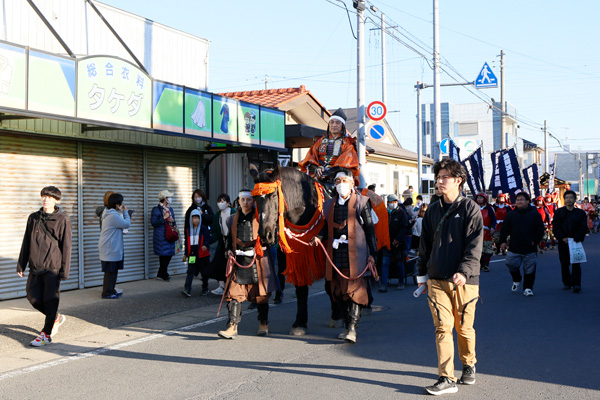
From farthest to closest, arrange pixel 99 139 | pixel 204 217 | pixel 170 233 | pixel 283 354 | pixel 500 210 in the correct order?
pixel 500 210 → pixel 170 233 → pixel 99 139 → pixel 204 217 → pixel 283 354

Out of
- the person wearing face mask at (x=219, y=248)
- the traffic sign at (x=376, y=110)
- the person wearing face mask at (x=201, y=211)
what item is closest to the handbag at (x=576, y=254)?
the traffic sign at (x=376, y=110)

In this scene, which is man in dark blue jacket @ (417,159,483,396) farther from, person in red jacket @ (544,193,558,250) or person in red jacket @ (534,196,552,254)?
person in red jacket @ (544,193,558,250)

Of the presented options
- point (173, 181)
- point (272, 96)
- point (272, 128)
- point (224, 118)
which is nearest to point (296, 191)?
point (224, 118)

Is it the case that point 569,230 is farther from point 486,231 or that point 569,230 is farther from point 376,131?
point 376,131

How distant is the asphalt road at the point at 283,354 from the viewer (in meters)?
5.40

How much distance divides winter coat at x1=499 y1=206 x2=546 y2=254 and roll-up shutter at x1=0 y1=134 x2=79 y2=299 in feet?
25.0

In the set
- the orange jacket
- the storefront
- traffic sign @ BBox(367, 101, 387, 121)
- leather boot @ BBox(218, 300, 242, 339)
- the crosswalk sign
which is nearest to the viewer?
leather boot @ BBox(218, 300, 242, 339)

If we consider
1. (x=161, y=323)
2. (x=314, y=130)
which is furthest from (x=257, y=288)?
(x=314, y=130)

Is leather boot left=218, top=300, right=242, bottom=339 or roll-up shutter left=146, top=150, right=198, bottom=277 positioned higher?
roll-up shutter left=146, top=150, right=198, bottom=277

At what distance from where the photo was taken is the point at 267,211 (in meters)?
6.94

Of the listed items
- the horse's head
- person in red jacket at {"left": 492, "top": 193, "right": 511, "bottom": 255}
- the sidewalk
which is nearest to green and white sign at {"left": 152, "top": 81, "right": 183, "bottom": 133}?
the sidewalk

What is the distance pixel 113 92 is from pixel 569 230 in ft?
26.3

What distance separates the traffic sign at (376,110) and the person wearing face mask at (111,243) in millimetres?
6578

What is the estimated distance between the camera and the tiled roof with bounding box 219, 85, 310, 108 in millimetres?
18131
